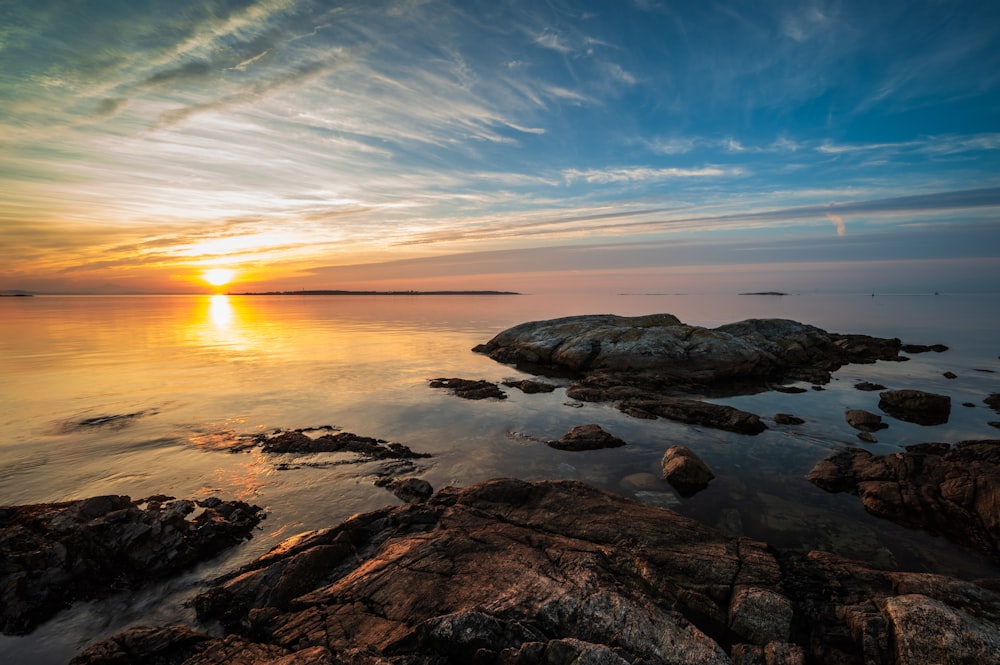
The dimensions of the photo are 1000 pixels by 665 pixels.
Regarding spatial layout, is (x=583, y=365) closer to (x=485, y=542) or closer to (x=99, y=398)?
(x=485, y=542)

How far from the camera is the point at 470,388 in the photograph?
2652 cm

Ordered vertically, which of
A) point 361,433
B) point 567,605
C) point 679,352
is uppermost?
point 679,352

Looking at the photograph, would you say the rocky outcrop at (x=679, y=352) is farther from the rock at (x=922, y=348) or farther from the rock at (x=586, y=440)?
the rock at (x=586, y=440)

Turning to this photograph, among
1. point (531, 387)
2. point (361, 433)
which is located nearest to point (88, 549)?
point (361, 433)

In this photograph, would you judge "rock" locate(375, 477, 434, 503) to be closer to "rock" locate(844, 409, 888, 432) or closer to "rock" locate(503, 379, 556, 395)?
"rock" locate(503, 379, 556, 395)

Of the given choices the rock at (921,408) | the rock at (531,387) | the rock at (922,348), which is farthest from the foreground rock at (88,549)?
the rock at (922,348)

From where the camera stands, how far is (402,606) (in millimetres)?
7371

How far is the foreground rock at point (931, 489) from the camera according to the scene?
10734mm

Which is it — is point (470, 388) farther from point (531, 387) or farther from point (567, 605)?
point (567, 605)

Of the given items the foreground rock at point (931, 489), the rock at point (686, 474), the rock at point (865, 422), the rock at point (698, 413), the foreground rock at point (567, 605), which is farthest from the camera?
the rock at point (865, 422)

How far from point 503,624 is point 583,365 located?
27763mm

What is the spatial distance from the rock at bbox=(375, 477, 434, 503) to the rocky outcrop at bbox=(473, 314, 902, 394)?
17.2 metres

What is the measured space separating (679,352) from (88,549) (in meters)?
32.3

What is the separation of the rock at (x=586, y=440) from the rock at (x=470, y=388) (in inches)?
310
